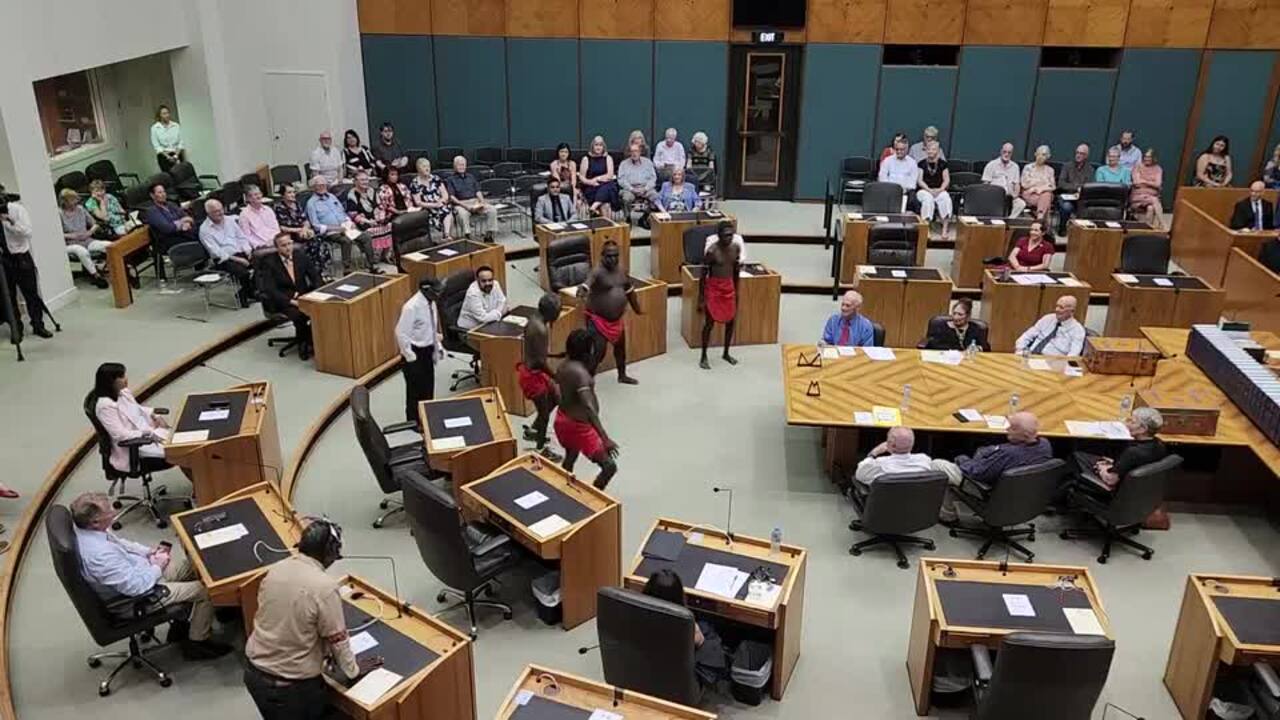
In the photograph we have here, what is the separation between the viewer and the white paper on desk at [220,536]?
19.7 ft

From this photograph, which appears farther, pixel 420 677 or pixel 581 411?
pixel 581 411

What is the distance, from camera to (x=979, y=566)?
588 centimetres

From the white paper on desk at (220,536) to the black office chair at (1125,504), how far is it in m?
5.56

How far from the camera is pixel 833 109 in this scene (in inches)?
609

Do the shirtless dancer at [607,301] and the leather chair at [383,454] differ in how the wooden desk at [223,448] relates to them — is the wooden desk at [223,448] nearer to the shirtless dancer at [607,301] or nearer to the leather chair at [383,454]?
the leather chair at [383,454]

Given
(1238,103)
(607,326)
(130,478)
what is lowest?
(130,478)

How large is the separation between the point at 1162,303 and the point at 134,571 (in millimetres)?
9536

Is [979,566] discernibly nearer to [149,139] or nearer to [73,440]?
[73,440]

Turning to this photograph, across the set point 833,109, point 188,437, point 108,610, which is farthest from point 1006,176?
point 108,610

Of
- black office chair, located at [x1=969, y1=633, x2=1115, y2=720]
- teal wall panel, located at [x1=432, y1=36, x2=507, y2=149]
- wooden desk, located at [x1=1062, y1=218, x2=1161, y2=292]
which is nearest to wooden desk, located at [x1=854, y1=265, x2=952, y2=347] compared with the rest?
wooden desk, located at [x1=1062, y1=218, x2=1161, y2=292]

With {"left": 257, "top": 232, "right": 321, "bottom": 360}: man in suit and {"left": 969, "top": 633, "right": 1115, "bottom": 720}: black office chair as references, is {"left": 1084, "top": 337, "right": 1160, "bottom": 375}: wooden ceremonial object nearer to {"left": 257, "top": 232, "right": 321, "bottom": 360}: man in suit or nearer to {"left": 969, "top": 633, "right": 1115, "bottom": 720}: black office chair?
{"left": 969, "top": 633, "right": 1115, "bottom": 720}: black office chair

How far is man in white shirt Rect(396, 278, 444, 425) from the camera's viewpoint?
328 inches

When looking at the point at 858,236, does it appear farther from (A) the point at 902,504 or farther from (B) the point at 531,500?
(B) the point at 531,500

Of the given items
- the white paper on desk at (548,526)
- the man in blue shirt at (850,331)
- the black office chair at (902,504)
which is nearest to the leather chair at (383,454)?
the white paper on desk at (548,526)
